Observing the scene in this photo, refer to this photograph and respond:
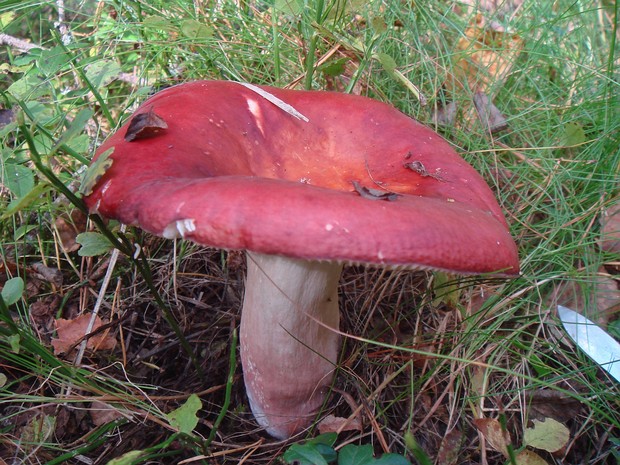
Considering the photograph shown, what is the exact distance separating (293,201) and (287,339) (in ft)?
2.64

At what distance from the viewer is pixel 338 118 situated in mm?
1893

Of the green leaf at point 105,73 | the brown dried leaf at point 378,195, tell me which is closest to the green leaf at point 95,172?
the brown dried leaf at point 378,195

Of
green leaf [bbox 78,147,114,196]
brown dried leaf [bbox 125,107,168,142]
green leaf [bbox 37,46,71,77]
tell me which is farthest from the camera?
green leaf [bbox 37,46,71,77]

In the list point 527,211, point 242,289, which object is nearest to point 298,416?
point 242,289

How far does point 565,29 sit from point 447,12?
1.54 meters

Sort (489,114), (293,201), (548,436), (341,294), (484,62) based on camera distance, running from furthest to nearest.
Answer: (484,62) < (489,114) < (341,294) < (548,436) < (293,201)

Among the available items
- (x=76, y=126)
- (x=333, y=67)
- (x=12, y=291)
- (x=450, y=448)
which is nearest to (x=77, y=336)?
(x=12, y=291)

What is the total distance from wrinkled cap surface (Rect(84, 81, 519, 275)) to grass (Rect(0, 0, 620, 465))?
0.87 feet

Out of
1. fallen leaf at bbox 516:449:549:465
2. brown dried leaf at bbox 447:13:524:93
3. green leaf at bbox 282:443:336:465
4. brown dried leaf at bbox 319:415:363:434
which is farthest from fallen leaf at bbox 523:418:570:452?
brown dried leaf at bbox 447:13:524:93

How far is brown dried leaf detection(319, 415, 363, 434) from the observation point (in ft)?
6.00

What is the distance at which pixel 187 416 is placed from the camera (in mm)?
1465

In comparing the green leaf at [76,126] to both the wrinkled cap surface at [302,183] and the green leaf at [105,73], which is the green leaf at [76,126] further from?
the green leaf at [105,73]

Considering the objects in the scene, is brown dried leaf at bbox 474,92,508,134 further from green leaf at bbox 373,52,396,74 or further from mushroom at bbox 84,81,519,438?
mushroom at bbox 84,81,519,438

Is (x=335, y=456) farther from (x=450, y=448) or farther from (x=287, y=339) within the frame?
(x=450, y=448)
